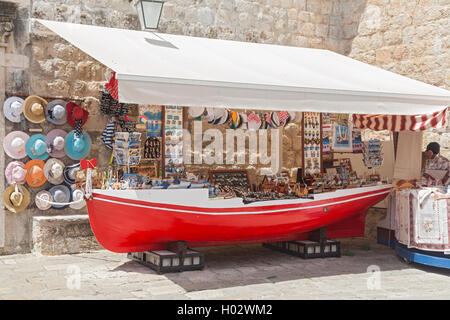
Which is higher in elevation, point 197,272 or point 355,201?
point 355,201

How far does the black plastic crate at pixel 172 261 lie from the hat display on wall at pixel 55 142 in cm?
190

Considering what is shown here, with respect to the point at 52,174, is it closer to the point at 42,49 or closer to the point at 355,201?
the point at 42,49

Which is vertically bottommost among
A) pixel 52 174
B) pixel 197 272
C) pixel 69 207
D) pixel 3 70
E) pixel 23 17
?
pixel 197 272

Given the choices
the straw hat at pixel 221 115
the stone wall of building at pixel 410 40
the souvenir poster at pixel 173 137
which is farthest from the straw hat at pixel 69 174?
the stone wall of building at pixel 410 40

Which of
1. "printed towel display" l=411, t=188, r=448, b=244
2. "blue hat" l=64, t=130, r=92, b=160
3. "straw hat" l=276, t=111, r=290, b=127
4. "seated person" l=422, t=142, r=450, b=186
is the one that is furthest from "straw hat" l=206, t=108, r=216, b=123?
"seated person" l=422, t=142, r=450, b=186

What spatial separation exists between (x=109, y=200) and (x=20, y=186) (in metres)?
1.84

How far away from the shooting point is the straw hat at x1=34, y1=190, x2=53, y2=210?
21.5 feet

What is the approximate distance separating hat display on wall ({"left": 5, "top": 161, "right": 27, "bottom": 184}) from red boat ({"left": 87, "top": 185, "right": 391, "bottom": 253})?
1.49 m

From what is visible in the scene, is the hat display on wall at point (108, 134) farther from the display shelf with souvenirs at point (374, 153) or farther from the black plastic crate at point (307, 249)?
the display shelf with souvenirs at point (374, 153)

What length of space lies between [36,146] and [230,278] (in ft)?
10.0

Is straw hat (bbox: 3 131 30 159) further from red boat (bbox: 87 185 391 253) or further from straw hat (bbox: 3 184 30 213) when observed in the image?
red boat (bbox: 87 185 391 253)

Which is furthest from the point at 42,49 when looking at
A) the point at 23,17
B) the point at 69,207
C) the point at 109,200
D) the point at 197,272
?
the point at 197,272

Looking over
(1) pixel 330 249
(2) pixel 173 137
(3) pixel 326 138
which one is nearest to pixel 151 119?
(2) pixel 173 137

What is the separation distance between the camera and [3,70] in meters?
6.39
